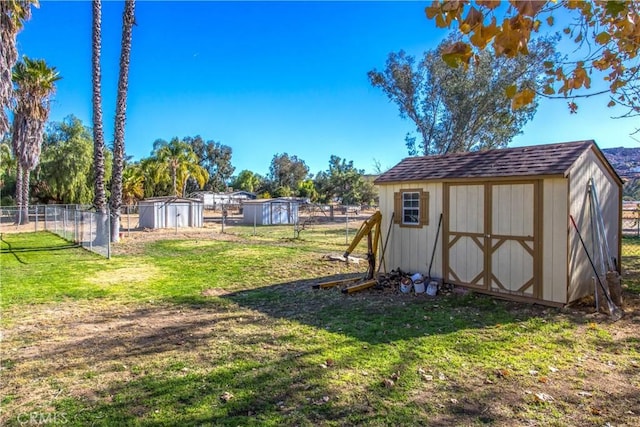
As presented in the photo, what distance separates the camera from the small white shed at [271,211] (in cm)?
3156

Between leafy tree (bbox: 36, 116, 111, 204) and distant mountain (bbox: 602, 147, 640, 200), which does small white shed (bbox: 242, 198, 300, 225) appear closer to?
leafy tree (bbox: 36, 116, 111, 204)

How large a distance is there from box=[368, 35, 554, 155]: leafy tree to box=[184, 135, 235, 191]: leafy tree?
1866 inches

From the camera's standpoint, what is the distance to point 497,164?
7125 millimetres

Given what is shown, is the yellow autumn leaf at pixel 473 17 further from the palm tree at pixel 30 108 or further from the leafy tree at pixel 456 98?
the palm tree at pixel 30 108

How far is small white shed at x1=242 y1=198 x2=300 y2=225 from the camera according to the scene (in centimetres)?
3156

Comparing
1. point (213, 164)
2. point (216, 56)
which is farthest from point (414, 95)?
point (213, 164)

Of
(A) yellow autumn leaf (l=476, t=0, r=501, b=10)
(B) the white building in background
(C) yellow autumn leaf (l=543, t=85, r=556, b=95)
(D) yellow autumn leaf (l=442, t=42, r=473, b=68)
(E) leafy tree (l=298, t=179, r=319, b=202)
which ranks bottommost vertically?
(C) yellow autumn leaf (l=543, t=85, r=556, b=95)

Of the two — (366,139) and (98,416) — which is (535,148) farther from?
(366,139)

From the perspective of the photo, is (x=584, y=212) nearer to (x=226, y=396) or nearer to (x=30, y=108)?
(x=226, y=396)

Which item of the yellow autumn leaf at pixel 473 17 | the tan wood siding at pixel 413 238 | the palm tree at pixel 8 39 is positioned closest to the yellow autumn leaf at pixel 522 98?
the yellow autumn leaf at pixel 473 17

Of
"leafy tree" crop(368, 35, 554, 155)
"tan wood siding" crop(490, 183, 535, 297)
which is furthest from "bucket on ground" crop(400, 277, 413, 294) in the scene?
"leafy tree" crop(368, 35, 554, 155)

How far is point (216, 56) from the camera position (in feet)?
55.1

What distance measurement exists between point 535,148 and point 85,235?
15.3 metres

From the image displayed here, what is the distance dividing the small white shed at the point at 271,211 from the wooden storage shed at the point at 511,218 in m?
23.5
